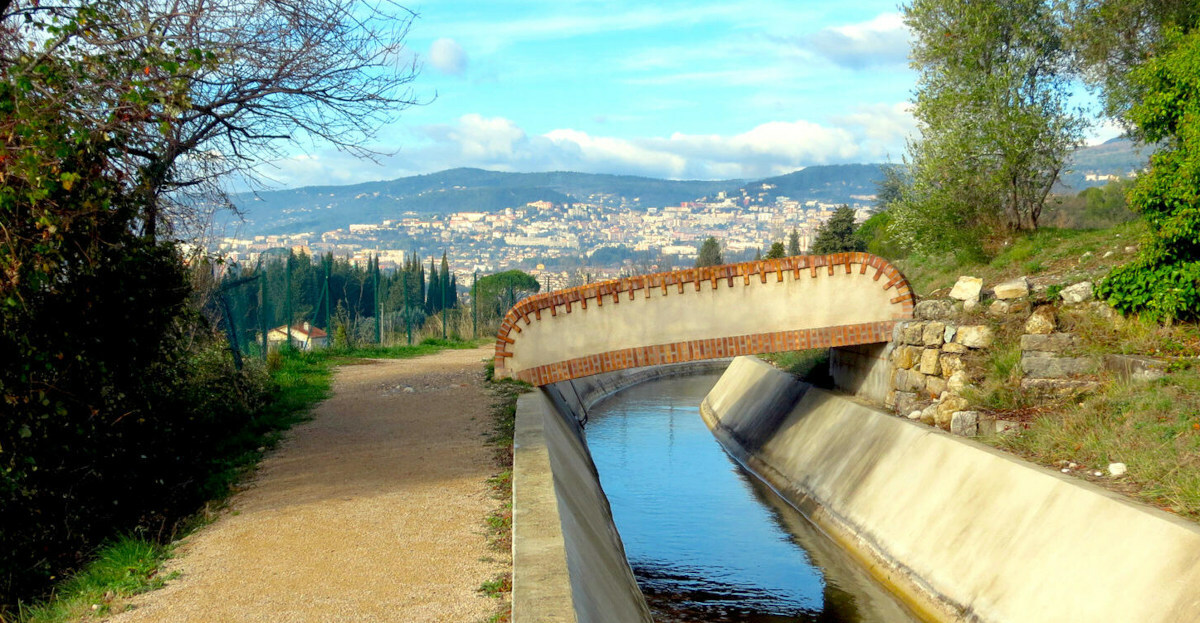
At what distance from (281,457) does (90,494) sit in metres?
2.54

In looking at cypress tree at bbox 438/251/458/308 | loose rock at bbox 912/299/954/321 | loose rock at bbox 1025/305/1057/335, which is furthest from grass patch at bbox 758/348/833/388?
cypress tree at bbox 438/251/458/308

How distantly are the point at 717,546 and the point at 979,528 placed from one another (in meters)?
4.61

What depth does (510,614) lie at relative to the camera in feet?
20.4

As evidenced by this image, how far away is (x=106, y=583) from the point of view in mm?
7273

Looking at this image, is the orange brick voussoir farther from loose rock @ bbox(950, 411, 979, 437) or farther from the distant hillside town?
the distant hillside town

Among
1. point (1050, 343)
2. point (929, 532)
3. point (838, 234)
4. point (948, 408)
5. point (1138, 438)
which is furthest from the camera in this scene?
point (838, 234)

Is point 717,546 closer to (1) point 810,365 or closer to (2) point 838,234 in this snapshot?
(1) point 810,365

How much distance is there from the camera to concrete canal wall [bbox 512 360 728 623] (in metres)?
6.44

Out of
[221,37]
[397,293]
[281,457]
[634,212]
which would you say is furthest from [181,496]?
[634,212]

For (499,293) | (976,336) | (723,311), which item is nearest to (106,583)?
(723,311)

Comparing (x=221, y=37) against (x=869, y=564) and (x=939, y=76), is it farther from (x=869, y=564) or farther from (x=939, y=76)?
(x=939, y=76)

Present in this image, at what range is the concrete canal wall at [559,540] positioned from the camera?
644cm

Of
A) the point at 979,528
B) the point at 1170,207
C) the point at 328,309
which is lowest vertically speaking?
the point at 979,528

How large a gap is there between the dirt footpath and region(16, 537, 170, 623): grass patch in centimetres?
20
